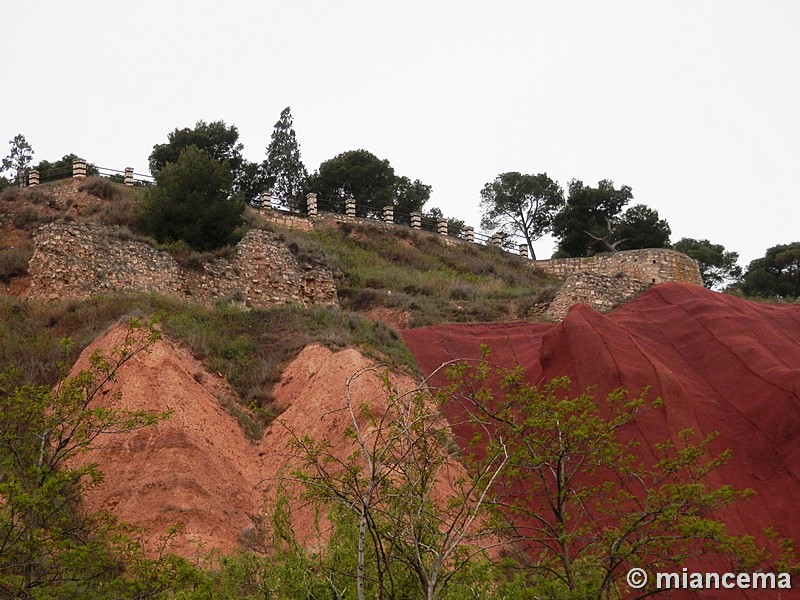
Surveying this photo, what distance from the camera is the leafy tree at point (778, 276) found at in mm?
55312

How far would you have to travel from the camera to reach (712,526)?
38.8ft

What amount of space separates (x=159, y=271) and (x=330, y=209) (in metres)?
22.8

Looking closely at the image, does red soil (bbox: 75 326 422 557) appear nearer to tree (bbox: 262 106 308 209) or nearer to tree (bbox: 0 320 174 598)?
tree (bbox: 0 320 174 598)

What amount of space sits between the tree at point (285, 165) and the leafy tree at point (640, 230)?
18.4 meters

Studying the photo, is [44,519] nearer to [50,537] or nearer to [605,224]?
[50,537]

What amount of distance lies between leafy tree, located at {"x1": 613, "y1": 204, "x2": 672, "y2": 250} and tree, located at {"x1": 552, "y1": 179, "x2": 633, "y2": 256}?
0.63 meters

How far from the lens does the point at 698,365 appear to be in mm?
25641

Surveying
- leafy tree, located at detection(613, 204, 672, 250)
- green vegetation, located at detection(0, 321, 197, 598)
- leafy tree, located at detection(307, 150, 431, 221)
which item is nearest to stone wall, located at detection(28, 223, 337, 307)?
green vegetation, located at detection(0, 321, 197, 598)

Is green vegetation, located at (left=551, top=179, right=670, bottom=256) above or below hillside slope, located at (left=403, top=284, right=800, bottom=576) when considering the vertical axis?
above

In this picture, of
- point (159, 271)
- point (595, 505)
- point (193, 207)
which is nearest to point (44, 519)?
point (595, 505)

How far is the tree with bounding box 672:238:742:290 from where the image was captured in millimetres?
64000

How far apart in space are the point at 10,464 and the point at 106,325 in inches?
472

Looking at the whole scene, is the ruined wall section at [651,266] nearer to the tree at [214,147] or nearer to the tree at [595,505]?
the tree at [214,147]

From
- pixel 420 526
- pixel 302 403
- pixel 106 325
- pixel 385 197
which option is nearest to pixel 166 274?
pixel 106 325
